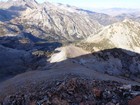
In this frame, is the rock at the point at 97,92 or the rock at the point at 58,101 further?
the rock at the point at 97,92

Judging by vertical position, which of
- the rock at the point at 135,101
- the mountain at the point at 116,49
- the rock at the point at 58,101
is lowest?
the mountain at the point at 116,49

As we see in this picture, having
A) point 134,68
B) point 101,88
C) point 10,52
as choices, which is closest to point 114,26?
point 134,68

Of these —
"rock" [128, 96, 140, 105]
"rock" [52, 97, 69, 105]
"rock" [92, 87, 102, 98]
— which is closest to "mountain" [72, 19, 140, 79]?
"rock" [92, 87, 102, 98]

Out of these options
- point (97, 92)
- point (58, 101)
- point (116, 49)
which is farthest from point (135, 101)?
point (116, 49)

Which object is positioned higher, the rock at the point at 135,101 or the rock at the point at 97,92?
the rock at the point at 97,92

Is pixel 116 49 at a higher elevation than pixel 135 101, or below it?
below

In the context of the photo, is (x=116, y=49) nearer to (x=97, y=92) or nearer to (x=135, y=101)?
(x=97, y=92)

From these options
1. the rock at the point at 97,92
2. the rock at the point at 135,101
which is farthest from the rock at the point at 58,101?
the rock at the point at 135,101

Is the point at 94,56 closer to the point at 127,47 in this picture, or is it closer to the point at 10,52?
the point at 127,47

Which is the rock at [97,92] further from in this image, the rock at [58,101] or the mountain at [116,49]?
the mountain at [116,49]

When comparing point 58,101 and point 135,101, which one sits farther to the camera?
point 58,101

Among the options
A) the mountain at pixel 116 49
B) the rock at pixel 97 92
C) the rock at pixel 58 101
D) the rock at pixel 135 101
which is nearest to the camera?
the rock at pixel 135 101

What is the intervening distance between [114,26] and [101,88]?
220 feet

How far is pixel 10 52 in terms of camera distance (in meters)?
93.4
